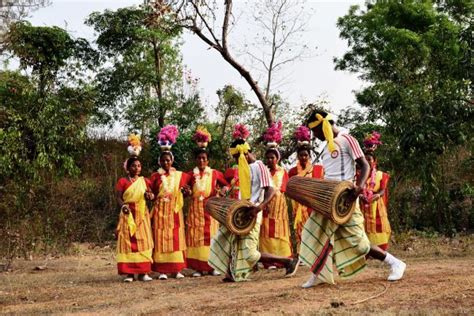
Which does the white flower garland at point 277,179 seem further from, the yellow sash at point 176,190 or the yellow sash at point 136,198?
the yellow sash at point 136,198

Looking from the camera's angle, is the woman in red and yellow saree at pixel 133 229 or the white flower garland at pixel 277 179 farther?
the white flower garland at pixel 277 179

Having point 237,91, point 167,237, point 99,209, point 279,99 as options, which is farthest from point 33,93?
point 167,237

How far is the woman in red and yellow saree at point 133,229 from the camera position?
8.40 meters

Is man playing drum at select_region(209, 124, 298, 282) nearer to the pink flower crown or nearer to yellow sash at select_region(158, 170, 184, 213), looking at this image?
yellow sash at select_region(158, 170, 184, 213)

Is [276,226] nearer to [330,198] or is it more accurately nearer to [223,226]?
[223,226]

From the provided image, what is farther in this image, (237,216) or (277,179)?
(277,179)

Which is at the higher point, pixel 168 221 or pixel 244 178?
pixel 244 178

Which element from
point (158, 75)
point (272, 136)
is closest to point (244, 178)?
point (272, 136)

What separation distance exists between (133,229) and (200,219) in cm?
105

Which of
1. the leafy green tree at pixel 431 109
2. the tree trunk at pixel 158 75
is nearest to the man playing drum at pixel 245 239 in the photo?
the leafy green tree at pixel 431 109

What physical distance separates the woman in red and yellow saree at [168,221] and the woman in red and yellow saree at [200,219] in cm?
22

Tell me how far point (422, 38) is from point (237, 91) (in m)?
8.24

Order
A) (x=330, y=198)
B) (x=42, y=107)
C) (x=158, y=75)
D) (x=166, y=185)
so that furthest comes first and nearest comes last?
1. (x=158, y=75)
2. (x=42, y=107)
3. (x=166, y=185)
4. (x=330, y=198)

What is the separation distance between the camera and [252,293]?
21.1ft
